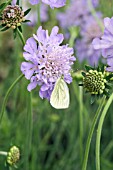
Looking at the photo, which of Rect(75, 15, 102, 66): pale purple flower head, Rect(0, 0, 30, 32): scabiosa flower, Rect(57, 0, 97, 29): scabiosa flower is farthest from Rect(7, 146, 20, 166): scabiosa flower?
Rect(57, 0, 97, 29): scabiosa flower

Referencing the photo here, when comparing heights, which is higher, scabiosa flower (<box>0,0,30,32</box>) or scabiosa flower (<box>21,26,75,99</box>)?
scabiosa flower (<box>0,0,30,32</box>)

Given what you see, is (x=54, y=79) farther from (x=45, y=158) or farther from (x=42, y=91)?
(x=45, y=158)

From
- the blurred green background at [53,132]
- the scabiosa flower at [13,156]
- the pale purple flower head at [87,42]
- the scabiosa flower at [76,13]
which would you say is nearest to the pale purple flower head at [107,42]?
the scabiosa flower at [13,156]

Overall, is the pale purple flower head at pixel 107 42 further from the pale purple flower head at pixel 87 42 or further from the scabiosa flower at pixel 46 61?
the pale purple flower head at pixel 87 42

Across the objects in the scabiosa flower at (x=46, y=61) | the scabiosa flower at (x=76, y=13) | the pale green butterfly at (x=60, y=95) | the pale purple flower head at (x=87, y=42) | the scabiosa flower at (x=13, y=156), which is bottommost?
the scabiosa flower at (x=13, y=156)

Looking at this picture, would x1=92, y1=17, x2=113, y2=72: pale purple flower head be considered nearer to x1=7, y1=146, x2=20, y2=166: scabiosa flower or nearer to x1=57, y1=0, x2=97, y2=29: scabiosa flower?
x1=7, y1=146, x2=20, y2=166: scabiosa flower
